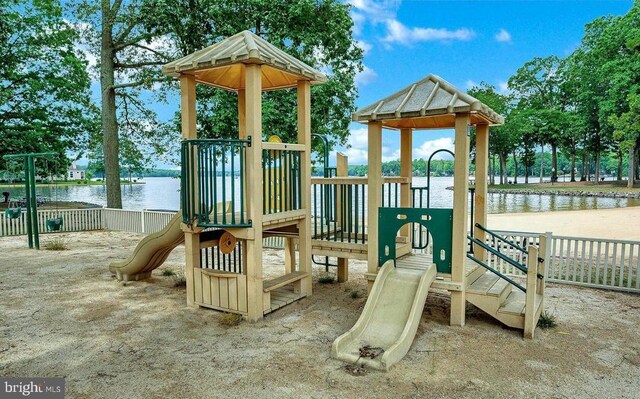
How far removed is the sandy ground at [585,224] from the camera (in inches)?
504

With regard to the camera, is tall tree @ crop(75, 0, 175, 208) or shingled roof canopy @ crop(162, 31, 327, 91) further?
tall tree @ crop(75, 0, 175, 208)

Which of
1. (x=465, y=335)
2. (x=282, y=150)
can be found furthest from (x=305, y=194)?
(x=465, y=335)

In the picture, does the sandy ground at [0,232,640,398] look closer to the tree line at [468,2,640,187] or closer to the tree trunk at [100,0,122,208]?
the tree trunk at [100,0,122,208]

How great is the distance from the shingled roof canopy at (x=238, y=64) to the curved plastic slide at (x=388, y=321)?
Result: 2.97 meters

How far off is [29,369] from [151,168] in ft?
49.5

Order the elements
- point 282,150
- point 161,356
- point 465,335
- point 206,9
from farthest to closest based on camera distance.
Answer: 1. point 206,9
2. point 282,150
3. point 465,335
4. point 161,356

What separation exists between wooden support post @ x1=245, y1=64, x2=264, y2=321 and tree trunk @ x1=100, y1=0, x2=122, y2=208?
482 inches

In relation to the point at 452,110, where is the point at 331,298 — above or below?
below

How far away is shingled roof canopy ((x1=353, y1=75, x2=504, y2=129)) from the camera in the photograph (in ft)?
16.0

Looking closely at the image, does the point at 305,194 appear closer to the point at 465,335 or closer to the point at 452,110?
the point at 452,110

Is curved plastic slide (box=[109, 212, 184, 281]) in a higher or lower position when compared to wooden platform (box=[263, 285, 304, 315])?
higher

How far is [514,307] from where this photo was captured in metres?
5.07

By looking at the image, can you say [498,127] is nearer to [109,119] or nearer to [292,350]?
[109,119]

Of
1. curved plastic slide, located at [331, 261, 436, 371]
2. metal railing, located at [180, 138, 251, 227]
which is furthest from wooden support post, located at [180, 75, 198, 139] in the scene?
curved plastic slide, located at [331, 261, 436, 371]
